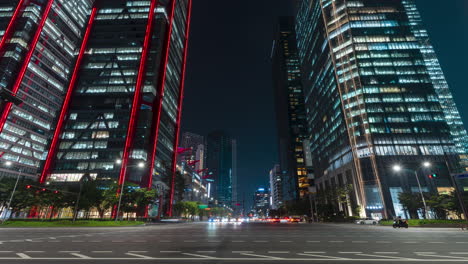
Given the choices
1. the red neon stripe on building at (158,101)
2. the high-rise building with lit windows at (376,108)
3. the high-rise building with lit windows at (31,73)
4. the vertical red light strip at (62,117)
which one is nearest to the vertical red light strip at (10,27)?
the high-rise building with lit windows at (31,73)

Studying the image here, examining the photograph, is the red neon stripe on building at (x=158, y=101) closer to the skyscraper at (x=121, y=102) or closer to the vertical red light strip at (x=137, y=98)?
the skyscraper at (x=121, y=102)

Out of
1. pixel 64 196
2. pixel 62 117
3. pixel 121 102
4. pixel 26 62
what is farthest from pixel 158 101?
pixel 26 62

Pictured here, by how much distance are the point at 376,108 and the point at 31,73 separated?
136893mm

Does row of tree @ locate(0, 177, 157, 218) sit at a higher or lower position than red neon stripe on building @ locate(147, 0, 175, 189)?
lower

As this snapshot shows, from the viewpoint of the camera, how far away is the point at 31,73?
96.2 metres

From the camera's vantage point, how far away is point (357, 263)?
26.0 ft

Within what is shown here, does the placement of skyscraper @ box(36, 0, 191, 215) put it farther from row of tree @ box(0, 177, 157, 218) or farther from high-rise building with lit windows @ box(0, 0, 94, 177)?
row of tree @ box(0, 177, 157, 218)

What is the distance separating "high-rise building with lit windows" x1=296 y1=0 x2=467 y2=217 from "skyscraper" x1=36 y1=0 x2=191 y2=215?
70949 millimetres

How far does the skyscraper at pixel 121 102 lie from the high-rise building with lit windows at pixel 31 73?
37.0 feet

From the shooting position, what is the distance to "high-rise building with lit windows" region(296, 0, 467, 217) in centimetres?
7500

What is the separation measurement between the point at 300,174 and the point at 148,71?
126 m

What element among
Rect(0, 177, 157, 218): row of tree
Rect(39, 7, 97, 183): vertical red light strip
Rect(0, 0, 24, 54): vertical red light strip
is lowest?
Result: Rect(0, 177, 157, 218): row of tree

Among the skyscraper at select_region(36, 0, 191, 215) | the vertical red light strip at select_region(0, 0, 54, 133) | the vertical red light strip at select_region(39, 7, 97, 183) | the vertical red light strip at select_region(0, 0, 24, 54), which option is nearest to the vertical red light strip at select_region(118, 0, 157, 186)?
the skyscraper at select_region(36, 0, 191, 215)

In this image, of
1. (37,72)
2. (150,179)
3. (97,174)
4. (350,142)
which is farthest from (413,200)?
(37,72)
